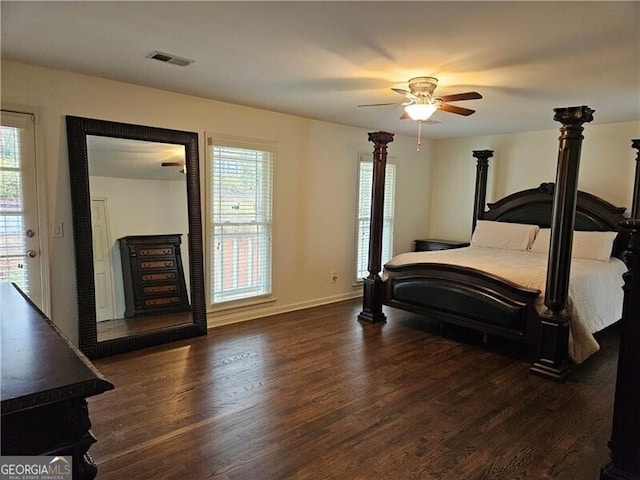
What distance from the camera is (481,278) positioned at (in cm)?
382

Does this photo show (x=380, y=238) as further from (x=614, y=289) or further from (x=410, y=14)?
(x=410, y=14)

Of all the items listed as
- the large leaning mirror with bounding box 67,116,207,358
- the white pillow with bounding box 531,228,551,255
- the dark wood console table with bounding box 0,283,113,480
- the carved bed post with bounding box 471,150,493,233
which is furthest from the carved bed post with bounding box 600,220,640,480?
the carved bed post with bounding box 471,150,493,233

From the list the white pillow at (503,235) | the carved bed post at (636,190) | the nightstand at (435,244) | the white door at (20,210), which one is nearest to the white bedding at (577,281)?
the white pillow at (503,235)

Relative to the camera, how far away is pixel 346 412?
8.87ft

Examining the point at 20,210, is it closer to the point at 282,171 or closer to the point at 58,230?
the point at 58,230

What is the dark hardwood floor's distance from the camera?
2176 millimetres

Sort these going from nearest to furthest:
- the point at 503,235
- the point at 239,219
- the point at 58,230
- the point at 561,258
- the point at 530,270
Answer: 1. the point at 561,258
2. the point at 58,230
3. the point at 530,270
4. the point at 239,219
5. the point at 503,235

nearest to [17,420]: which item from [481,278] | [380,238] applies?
[481,278]

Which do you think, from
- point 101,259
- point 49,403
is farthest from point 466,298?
point 49,403

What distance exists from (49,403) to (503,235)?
213 inches

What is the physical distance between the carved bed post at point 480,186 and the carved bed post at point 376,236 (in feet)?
6.06

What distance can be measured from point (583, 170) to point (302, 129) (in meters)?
3.52

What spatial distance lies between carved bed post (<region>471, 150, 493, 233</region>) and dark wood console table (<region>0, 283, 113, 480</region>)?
569cm

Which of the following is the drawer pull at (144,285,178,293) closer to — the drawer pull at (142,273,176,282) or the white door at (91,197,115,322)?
the drawer pull at (142,273,176,282)
